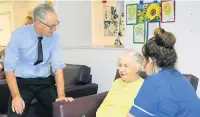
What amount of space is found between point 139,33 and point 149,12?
278 mm

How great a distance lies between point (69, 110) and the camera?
214cm

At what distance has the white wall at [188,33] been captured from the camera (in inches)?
108

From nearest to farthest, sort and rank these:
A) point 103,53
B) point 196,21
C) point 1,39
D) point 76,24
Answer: point 196,21
point 103,53
point 76,24
point 1,39

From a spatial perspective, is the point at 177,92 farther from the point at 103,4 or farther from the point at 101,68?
the point at 103,4

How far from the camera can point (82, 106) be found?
2.26 meters

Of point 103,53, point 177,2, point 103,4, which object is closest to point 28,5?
point 103,4

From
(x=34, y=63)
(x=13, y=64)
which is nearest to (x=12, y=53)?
(x=13, y=64)

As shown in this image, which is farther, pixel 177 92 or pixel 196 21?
pixel 196 21

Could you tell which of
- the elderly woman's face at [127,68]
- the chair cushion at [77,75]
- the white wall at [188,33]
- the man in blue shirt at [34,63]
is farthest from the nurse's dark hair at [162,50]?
the chair cushion at [77,75]

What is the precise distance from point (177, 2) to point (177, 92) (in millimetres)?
1694

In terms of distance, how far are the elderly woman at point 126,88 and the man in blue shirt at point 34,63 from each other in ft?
1.06

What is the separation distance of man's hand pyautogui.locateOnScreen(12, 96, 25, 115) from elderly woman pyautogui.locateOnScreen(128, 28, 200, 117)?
37.9 inches

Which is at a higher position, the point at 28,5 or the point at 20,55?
the point at 28,5

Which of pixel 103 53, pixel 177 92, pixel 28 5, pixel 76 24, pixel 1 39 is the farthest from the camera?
pixel 1 39
